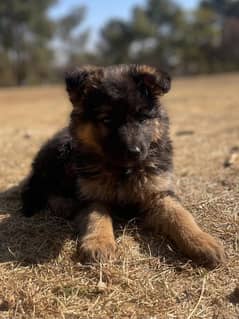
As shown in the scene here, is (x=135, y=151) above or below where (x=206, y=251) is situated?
above

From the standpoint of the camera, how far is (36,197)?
16.1 feet

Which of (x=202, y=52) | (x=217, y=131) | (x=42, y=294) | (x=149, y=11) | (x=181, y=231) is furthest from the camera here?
(x=149, y=11)

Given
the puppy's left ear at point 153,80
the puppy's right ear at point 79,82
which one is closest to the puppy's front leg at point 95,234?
the puppy's right ear at point 79,82

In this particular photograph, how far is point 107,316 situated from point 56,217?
5.35 feet

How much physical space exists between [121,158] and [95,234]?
0.63m

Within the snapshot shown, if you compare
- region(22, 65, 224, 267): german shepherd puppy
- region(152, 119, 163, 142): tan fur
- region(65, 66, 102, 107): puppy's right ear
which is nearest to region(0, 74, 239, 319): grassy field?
region(22, 65, 224, 267): german shepherd puppy

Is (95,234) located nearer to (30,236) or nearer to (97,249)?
(97,249)

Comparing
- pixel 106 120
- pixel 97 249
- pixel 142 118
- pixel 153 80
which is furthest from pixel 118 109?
pixel 97 249

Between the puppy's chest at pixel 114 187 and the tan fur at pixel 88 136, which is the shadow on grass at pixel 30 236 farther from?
the tan fur at pixel 88 136

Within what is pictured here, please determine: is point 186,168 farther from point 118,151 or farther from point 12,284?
point 12,284

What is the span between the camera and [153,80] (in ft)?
13.5

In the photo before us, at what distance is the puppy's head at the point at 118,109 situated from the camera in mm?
3842

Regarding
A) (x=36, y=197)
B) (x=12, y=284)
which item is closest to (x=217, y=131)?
(x=36, y=197)

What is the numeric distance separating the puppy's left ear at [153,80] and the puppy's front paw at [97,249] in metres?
1.37
